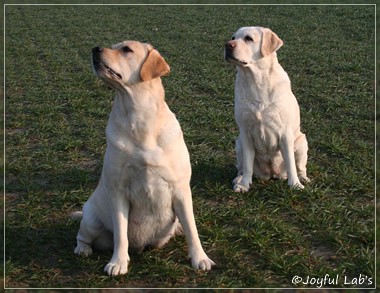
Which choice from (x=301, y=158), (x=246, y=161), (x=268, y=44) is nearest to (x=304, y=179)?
(x=301, y=158)

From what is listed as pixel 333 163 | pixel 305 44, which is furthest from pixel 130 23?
pixel 333 163

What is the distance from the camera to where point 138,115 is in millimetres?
3443

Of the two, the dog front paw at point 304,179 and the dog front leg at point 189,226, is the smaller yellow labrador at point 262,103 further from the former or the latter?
the dog front leg at point 189,226

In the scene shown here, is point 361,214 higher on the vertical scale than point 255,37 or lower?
lower

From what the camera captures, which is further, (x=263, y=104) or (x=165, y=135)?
(x=263, y=104)

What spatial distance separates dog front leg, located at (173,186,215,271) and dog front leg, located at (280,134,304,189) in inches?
59.8

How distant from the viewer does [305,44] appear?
1170 cm

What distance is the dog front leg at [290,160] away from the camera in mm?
4801

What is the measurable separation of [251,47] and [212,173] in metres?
1.36

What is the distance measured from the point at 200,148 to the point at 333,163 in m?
1.52

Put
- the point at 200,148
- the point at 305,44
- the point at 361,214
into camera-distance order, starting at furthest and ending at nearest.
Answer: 1. the point at 305,44
2. the point at 200,148
3. the point at 361,214

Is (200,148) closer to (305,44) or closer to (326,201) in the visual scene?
(326,201)

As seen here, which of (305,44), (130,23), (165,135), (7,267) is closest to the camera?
(165,135)

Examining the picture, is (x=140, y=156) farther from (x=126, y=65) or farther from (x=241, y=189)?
(x=241, y=189)
